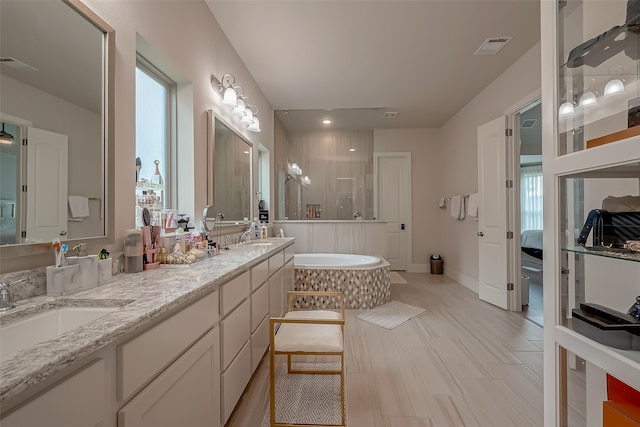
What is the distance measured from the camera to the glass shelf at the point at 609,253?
100 cm

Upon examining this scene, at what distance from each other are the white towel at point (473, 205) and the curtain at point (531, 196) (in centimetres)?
358

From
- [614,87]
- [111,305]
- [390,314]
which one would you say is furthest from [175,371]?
[390,314]

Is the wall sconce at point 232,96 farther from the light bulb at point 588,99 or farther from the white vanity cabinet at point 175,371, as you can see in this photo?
the light bulb at point 588,99

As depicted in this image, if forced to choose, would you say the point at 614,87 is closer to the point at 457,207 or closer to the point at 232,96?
the point at 232,96

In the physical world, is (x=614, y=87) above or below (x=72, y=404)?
above

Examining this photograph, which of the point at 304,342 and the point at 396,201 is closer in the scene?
the point at 304,342

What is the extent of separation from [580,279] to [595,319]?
180 millimetres

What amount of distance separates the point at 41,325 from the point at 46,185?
477 mm

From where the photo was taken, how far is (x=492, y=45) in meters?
2.88

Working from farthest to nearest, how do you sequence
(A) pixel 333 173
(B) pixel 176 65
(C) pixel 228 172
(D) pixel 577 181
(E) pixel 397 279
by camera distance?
1. (A) pixel 333 173
2. (E) pixel 397 279
3. (C) pixel 228 172
4. (B) pixel 176 65
5. (D) pixel 577 181

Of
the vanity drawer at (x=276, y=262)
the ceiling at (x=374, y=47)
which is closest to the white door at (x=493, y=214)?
the ceiling at (x=374, y=47)

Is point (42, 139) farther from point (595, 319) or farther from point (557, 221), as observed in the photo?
point (595, 319)

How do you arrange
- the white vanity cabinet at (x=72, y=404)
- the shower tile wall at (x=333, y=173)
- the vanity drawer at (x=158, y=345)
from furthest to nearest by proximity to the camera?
the shower tile wall at (x=333, y=173) < the vanity drawer at (x=158, y=345) < the white vanity cabinet at (x=72, y=404)

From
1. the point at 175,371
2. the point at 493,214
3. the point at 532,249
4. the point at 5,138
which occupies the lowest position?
the point at 532,249
